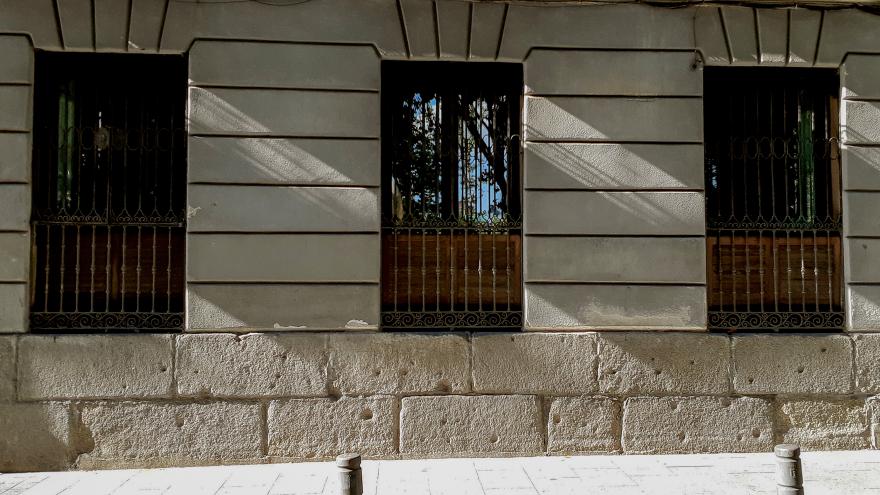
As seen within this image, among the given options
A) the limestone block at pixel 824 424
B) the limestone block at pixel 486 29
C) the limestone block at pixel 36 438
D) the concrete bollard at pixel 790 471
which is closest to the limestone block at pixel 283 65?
the limestone block at pixel 486 29

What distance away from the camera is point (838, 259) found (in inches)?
265

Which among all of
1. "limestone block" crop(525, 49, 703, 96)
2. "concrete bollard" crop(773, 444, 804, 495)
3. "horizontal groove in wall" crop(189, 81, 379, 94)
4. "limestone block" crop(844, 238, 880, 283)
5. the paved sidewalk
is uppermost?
"limestone block" crop(525, 49, 703, 96)

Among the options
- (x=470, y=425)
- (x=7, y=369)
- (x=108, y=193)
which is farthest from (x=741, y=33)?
(x=7, y=369)

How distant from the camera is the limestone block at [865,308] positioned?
656cm

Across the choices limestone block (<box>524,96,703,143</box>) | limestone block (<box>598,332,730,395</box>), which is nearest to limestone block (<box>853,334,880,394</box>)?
limestone block (<box>598,332,730,395</box>)

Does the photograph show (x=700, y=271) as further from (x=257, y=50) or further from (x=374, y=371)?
(x=257, y=50)

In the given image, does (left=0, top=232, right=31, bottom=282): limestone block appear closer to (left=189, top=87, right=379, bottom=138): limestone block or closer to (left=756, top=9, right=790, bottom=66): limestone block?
(left=189, top=87, right=379, bottom=138): limestone block

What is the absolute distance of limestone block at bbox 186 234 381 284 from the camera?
622 cm

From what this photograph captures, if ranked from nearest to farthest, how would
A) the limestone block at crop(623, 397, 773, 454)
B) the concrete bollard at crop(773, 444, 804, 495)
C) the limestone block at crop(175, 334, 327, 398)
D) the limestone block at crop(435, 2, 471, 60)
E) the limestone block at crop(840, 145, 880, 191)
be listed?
1. the concrete bollard at crop(773, 444, 804, 495)
2. the limestone block at crop(175, 334, 327, 398)
3. the limestone block at crop(623, 397, 773, 454)
4. the limestone block at crop(435, 2, 471, 60)
5. the limestone block at crop(840, 145, 880, 191)

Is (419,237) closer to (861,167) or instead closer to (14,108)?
(14,108)

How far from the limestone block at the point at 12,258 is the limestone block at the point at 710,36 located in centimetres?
634

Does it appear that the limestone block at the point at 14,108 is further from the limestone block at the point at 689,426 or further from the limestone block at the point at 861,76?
the limestone block at the point at 861,76

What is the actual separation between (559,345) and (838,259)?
9.30 feet

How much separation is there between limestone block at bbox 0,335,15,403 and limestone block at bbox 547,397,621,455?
4667 millimetres
